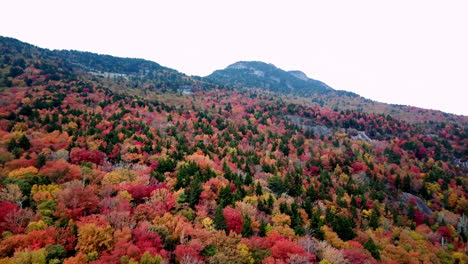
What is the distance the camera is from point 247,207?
42.8 meters

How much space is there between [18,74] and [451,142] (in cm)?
21396

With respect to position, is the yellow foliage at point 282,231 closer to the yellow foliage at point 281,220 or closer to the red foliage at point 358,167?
the yellow foliage at point 281,220

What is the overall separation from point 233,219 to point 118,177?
2220 cm

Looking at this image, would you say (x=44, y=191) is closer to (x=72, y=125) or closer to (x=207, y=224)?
(x=207, y=224)

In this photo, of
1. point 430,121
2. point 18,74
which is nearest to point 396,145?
point 430,121

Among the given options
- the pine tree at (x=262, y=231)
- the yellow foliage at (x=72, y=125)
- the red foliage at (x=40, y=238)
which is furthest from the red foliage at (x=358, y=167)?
the yellow foliage at (x=72, y=125)

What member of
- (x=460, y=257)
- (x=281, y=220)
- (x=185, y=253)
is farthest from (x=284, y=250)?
(x=460, y=257)

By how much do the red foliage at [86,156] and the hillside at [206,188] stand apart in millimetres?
406

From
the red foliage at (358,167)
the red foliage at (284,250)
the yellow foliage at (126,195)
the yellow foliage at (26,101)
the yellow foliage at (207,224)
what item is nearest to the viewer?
the red foliage at (284,250)

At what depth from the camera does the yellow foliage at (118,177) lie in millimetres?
43019

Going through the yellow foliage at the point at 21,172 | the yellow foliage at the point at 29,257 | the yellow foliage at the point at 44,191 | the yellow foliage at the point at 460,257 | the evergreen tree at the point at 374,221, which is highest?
the yellow foliage at the point at 21,172

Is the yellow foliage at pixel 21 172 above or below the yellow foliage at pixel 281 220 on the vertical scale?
above

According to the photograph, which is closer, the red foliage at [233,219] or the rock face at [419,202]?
the red foliage at [233,219]

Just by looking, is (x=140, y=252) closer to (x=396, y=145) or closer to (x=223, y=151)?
(x=223, y=151)
